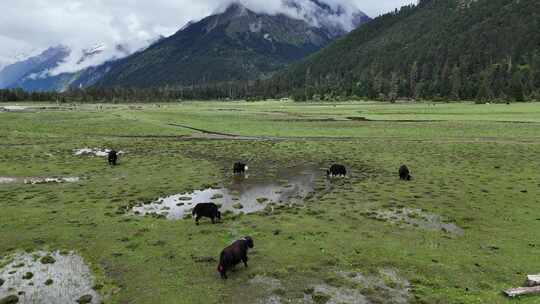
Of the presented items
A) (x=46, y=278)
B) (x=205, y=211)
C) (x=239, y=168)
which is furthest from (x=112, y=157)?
(x=46, y=278)

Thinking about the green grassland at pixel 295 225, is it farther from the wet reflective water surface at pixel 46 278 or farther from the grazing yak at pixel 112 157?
the grazing yak at pixel 112 157

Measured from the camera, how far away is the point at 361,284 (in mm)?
14359

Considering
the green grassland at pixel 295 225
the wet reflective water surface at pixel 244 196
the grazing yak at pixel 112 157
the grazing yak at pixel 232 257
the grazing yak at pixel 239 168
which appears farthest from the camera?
the grazing yak at pixel 112 157

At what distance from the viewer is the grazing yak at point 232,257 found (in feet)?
48.9

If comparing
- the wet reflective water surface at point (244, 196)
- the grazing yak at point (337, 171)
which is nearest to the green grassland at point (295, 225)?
the wet reflective water surface at point (244, 196)

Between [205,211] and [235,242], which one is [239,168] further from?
[235,242]

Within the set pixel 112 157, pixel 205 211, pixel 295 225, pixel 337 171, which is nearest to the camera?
pixel 295 225

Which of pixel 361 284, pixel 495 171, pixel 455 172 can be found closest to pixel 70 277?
pixel 361 284

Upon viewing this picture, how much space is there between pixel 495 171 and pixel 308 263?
26.9 metres

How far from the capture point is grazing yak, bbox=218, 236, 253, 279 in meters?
14.9

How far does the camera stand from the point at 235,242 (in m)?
Answer: 16.1

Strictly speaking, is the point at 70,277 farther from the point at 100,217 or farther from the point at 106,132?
the point at 106,132

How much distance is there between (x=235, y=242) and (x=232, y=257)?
0.92 meters

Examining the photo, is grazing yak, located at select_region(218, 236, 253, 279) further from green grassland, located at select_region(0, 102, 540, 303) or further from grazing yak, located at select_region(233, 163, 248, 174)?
grazing yak, located at select_region(233, 163, 248, 174)
